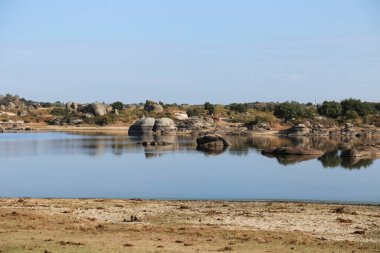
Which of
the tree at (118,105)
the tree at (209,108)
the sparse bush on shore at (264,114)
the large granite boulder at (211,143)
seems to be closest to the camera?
the large granite boulder at (211,143)

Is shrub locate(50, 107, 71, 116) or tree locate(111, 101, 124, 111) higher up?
tree locate(111, 101, 124, 111)

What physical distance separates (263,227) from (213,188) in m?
14.8

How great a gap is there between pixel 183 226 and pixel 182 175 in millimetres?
22174

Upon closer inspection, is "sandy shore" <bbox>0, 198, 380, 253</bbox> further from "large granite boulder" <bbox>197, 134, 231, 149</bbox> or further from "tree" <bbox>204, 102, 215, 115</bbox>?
"tree" <bbox>204, 102, 215, 115</bbox>

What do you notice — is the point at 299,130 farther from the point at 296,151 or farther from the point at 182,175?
the point at 182,175

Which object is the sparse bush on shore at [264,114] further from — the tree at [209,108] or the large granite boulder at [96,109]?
the large granite boulder at [96,109]

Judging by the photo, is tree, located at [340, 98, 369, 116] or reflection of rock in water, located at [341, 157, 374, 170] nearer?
reflection of rock in water, located at [341, 157, 374, 170]

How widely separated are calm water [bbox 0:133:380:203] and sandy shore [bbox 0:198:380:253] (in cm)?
519

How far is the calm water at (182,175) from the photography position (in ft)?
112

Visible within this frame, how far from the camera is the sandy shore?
17.1m

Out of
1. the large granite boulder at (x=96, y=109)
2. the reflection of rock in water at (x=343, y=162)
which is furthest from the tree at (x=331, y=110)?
the reflection of rock in water at (x=343, y=162)

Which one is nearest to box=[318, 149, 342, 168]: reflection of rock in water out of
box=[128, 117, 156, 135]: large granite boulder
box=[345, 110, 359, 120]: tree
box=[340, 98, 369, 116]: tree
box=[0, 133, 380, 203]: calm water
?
box=[0, 133, 380, 203]: calm water

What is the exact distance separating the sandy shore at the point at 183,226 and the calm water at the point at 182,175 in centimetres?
519

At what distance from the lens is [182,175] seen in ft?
142
